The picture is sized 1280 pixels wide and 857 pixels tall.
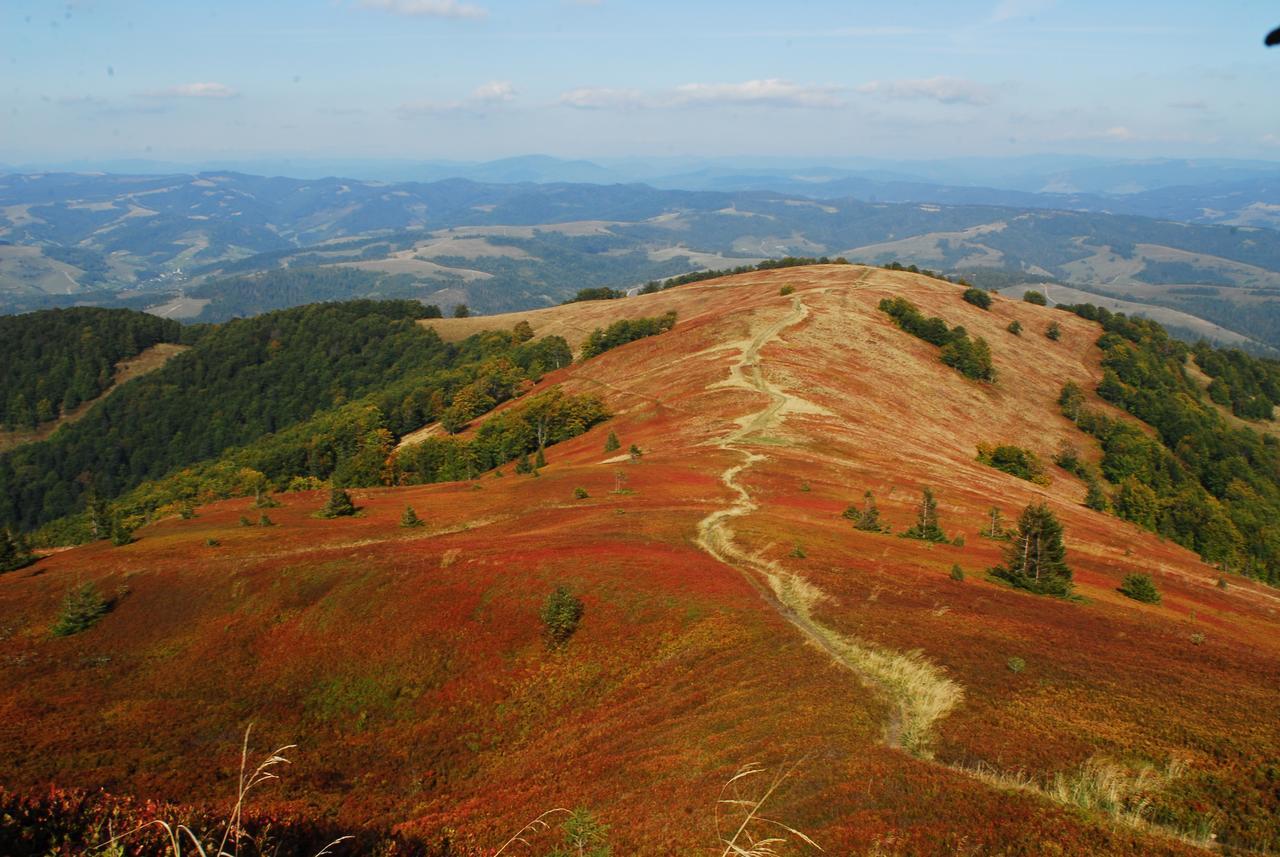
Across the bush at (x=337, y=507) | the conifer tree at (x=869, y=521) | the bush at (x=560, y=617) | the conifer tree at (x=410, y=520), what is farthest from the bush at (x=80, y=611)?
the conifer tree at (x=869, y=521)

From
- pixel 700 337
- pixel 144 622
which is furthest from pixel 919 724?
pixel 700 337

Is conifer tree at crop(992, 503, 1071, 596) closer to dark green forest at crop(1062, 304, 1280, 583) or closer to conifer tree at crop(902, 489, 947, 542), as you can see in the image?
conifer tree at crop(902, 489, 947, 542)

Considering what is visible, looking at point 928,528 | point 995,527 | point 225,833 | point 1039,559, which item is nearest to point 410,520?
point 928,528

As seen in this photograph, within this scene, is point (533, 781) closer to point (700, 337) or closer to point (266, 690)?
point (266, 690)

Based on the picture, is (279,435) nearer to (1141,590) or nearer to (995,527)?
(995,527)

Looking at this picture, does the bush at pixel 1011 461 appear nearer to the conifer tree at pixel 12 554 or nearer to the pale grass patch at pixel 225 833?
the pale grass patch at pixel 225 833

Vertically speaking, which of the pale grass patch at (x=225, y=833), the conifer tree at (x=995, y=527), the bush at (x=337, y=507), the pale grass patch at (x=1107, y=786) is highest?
the pale grass patch at (x=225, y=833)

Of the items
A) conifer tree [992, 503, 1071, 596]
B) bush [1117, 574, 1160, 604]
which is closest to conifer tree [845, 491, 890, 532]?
conifer tree [992, 503, 1071, 596]
